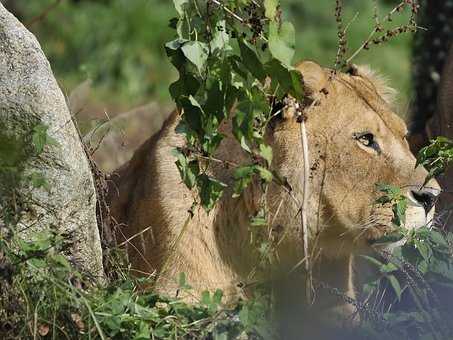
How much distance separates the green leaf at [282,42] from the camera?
12.3 ft

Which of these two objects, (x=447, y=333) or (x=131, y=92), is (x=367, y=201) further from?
(x=131, y=92)

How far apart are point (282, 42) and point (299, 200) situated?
0.95m

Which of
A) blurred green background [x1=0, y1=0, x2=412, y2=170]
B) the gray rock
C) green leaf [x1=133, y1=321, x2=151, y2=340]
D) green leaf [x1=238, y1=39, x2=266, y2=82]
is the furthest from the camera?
blurred green background [x1=0, y1=0, x2=412, y2=170]

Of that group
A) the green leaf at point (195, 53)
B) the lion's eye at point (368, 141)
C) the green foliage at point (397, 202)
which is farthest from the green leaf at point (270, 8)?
the lion's eye at point (368, 141)

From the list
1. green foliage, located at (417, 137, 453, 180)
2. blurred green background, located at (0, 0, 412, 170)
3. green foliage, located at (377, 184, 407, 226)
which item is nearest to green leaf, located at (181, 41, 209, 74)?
green foliage, located at (377, 184, 407, 226)

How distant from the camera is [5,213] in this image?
380 cm

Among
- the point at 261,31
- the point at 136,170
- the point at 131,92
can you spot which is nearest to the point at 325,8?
the point at 131,92

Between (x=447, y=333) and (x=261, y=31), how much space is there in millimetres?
1042

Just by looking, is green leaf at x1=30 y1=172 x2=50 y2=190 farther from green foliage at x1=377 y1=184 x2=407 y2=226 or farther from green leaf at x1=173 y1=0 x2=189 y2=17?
green foliage at x1=377 y1=184 x2=407 y2=226

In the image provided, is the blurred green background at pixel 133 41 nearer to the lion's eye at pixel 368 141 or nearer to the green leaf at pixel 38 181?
the lion's eye at pixel 368 141

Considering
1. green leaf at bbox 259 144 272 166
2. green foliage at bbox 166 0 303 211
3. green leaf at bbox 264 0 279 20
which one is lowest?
green leaf at bbox 259 144 272 166

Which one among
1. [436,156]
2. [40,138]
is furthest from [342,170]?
[40,138]

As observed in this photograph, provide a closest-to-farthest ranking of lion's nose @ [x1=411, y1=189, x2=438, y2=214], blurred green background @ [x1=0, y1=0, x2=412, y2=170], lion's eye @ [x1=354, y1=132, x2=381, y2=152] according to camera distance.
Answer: lion's nose @ [x1=411, y1=189, x2=438, y2=214]
lion's eye @ [x1=354, y1=132, x2=381, y2=152]
blurred green background @ [x1=0, y1=0, x2=412, y2=170]

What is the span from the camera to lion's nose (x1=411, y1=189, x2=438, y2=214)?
455 cm
